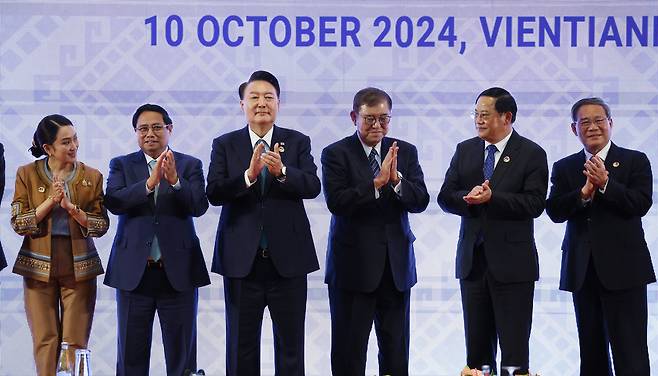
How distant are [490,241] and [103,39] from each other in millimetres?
2669

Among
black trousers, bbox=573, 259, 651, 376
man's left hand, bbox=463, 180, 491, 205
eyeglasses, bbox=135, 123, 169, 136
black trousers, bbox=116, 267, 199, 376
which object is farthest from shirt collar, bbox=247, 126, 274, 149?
black trousers, bbox=573, 259, 651, 376

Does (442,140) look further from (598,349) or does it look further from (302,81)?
(598,349)

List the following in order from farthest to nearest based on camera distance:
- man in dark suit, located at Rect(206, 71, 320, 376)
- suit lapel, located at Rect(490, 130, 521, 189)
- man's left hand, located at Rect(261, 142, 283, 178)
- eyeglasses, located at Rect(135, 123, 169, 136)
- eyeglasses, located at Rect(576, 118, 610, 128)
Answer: eyeglasses, located at Rect(576, 118, 610, 128)
eyeglasses, located at Rect(135, 123, 169, 136)
suit lapel, located at Rect(490, 130, 521, 189)
man in dark suit, located at Rect(206, 71, 320, 376)
man's left hand, located at Rect(261, 142, 283, 178)

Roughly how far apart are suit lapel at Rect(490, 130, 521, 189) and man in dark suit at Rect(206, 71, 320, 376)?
2.87 ft

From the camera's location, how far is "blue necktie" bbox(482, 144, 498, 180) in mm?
4652

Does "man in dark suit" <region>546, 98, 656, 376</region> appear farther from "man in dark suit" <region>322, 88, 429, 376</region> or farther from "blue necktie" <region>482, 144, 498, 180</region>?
"man in dark suit" <region>322, 88, 429, 376</region>

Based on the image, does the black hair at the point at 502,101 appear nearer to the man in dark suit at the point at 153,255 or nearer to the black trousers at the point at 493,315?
the black trousers at the point at 493,315

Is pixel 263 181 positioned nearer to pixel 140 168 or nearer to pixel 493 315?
pixel 140 168

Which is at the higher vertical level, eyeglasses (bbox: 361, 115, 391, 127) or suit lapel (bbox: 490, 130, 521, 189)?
eyeglasses (bbox: 361, 115, 391, 127)

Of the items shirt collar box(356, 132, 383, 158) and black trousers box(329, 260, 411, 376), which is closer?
black trousers box(329, 260, 411, 376)

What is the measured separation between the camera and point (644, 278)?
4.73 meters

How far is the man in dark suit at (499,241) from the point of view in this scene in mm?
4543

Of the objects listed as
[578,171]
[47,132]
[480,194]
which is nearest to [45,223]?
[47,132]

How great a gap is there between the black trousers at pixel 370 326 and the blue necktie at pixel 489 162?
67 centimetres
